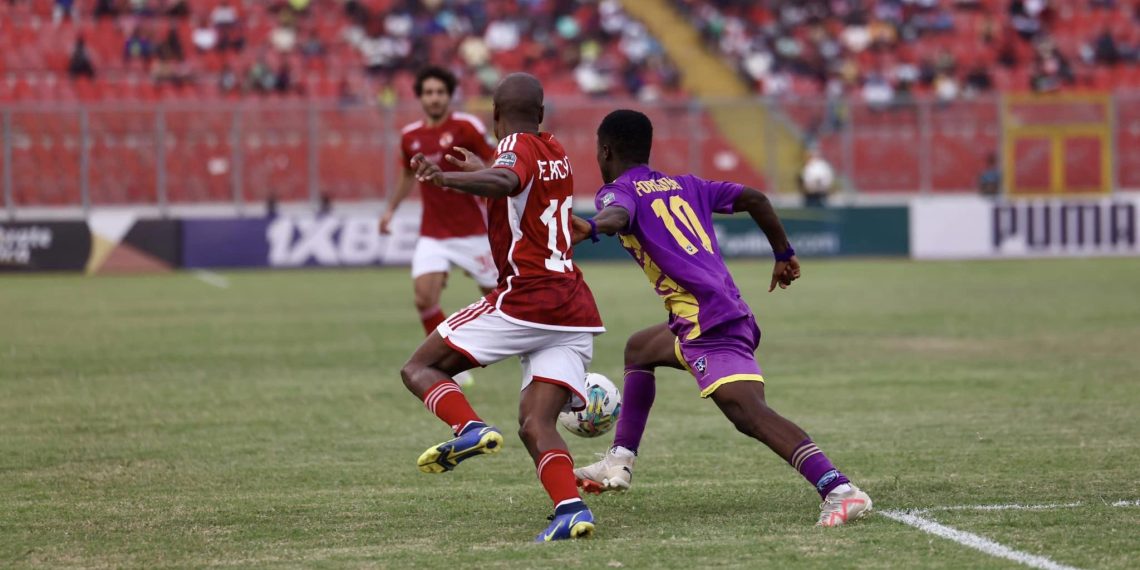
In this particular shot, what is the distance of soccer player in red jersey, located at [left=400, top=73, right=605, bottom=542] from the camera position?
6.19 metres

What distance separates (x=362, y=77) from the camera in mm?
31297

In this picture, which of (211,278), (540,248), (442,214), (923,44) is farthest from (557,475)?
(923,44)

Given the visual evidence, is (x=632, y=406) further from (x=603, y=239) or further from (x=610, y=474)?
(x=603, y=239)

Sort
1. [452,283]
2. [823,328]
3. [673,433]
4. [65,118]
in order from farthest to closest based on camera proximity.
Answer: [65,118]
[452,283]
[823,328]
[673,433]

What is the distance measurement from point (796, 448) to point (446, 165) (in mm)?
5979

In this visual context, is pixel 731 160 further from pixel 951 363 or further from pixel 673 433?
pixel 673 433

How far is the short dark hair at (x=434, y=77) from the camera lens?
37.4 ft

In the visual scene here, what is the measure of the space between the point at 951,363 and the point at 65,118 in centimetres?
1872

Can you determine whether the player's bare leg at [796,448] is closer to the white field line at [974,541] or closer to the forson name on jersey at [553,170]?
the white field line at [974,541]

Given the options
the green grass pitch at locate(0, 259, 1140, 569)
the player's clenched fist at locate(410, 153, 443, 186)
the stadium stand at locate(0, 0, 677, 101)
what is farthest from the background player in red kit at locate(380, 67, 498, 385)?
the stadium stand at locate(0, 0, 677, 101)

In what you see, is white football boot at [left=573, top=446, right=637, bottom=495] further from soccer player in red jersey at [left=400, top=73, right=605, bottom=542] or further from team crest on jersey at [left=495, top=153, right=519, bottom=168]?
team crest on jersey at [left=495, top=153, right=519, bottom=168]

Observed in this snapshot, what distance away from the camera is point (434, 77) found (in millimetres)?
11461

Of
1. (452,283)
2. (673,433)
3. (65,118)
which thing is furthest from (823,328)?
(65,118)

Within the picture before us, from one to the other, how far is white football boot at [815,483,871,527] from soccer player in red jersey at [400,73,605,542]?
1.11m
